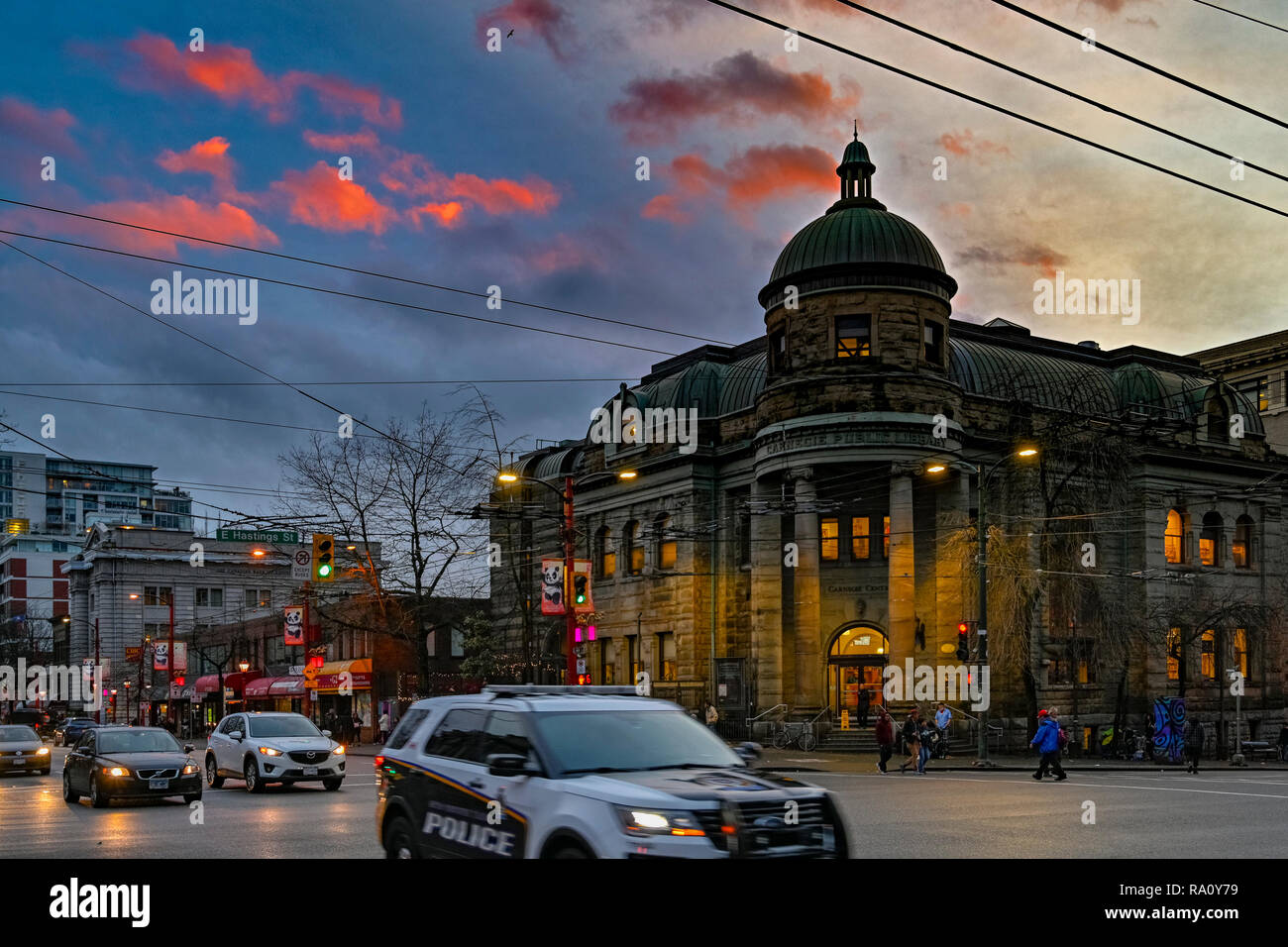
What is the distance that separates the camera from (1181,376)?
199 ft

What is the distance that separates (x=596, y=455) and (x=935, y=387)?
18.4 m

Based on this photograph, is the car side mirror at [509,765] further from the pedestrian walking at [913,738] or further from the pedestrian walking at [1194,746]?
the pedestrian walking at [1194,746]

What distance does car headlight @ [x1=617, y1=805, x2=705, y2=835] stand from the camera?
8.78m

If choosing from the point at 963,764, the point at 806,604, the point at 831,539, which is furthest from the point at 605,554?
the point at 963,764

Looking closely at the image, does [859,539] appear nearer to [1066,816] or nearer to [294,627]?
[294,627]

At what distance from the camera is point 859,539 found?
162ft

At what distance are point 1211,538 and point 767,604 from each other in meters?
21.1

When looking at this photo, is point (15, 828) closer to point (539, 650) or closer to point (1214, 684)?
point (539, 650)

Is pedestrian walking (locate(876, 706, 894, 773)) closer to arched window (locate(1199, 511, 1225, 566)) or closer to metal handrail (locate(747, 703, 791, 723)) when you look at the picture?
metal handrail (locate(747, 703, 791, 723))

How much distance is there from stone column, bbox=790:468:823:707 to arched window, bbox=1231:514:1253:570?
2163 cm

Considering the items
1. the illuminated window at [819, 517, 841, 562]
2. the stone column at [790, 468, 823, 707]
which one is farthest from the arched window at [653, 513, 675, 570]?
the stone column at [790, 468, 823, 707]

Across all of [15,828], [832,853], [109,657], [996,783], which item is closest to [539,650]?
[996,783]

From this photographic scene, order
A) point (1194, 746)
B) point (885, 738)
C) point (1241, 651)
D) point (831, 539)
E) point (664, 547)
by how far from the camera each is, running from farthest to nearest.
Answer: point (664, 547) < point (1241, 651) < point (831, 539) < point (885, 738) < point (1194, 746)
